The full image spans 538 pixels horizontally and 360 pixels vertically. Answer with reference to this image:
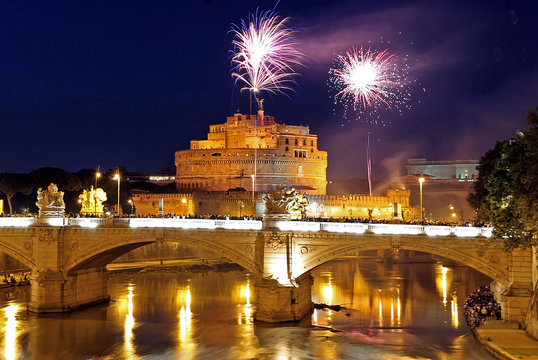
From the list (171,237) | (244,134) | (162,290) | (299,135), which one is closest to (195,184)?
(244,134)

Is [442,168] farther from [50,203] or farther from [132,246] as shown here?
[50,203]

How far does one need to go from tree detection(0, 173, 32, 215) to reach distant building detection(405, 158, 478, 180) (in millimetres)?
70539

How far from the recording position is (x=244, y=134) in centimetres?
8938

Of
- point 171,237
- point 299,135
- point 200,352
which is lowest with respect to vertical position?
point 200,352

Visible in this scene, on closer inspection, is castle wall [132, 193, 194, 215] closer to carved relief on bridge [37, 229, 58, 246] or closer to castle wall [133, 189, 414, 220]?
castle wall [133, 189, 414, 220]

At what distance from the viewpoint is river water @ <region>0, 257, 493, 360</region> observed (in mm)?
26906

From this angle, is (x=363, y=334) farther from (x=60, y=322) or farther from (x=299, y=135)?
(x=299, y=135)

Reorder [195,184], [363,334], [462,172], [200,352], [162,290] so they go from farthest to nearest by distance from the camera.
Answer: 1. [462,172]
2. [195,184]
3. [162,290]
4. [363,334]
5. [200,352]

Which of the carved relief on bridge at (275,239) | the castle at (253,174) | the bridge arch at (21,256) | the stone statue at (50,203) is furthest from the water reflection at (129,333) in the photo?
the castle at (253,174)

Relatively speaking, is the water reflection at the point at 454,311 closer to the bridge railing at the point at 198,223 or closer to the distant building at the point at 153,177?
the bridge railing at the point at 198,223

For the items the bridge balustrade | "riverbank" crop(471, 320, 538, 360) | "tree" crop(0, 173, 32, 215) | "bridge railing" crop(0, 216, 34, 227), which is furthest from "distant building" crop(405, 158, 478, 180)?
"riverbank" crop(471, 320, 538, 360)

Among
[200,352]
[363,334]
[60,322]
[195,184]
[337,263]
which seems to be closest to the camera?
[200,352]

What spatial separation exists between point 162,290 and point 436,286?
2141 centimetres

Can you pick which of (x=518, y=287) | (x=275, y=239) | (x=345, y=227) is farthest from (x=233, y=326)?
(x=518, y=287)
